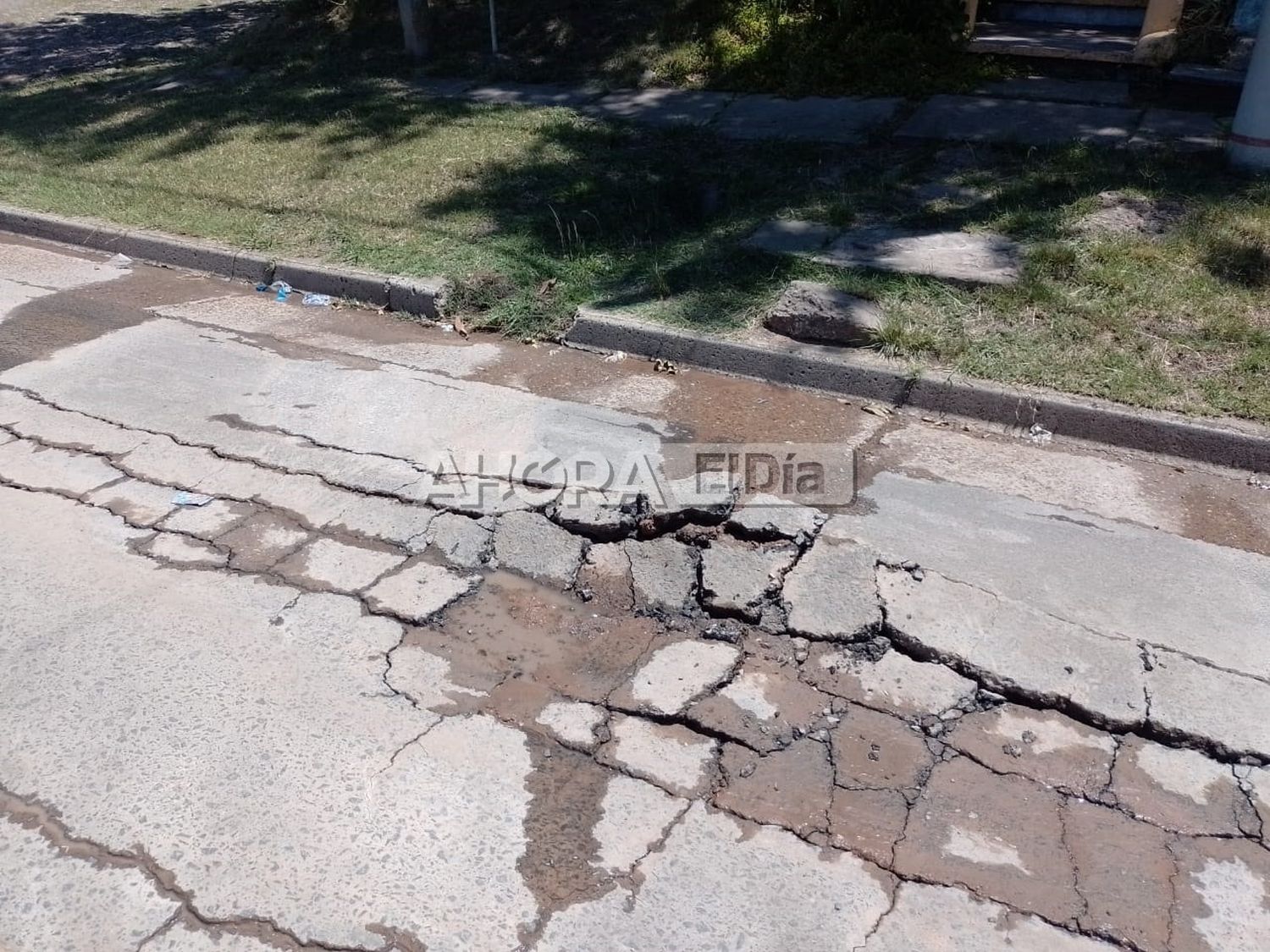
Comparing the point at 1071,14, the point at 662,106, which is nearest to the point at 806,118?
the point at 662,106

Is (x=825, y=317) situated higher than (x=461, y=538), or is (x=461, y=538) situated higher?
(x=825, y=317)

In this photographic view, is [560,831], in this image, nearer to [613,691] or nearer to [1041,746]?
[613,691]

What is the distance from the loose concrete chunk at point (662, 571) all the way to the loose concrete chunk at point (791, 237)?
8.71 feet

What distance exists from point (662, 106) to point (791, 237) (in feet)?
10.3

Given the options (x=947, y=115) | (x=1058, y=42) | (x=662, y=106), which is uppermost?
(x=1058, y=42)

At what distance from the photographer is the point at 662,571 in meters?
3.75

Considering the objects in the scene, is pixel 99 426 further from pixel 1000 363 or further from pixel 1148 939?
pixel 1148 939

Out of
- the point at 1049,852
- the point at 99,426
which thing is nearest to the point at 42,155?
the point at 99,426

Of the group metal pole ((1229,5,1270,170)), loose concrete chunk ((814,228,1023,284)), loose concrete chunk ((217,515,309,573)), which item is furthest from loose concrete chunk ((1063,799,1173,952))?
metal pole ((1229,5,1270,170))

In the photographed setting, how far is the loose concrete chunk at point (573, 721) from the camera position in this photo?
121 inches

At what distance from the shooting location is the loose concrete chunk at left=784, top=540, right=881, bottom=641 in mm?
3449

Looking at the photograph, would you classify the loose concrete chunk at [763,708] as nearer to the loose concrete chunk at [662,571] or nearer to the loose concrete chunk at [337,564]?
the loose concrete chunk at [662,571]

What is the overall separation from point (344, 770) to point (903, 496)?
7.72 feet

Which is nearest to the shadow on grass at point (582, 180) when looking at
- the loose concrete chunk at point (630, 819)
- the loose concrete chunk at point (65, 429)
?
the loose concrete chunk at point (65, 429)
